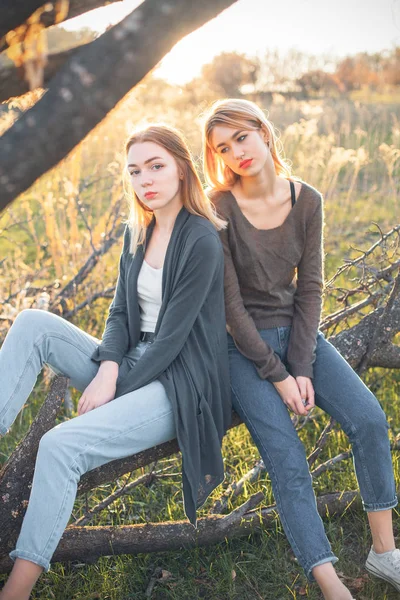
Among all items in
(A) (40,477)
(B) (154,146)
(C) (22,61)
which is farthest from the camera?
(B) (154,146)

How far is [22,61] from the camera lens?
1.51m

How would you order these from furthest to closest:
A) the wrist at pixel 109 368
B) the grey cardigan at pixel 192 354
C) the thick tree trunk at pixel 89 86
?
1. the wrist at pixel 109 368
2. the grey cardigan at pixel 192 354
3. the thick tree trunk at pixel 89 86

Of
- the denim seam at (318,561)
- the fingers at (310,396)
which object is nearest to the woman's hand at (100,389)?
the fingers at (310,396)

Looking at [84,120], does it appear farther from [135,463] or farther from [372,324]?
[372,324]

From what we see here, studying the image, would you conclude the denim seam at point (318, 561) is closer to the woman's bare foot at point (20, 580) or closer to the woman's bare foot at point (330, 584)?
the woman's bare foot at point (330, 584)

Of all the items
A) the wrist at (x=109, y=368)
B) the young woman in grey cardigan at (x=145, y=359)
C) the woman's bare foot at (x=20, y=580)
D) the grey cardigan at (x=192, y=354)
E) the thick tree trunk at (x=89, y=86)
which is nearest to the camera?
the thick tree trunk at (x=89, y=86)

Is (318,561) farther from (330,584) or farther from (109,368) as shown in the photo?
(109,368)

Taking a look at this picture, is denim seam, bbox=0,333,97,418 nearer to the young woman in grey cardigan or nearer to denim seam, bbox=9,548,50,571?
the young woman in grey cardigan

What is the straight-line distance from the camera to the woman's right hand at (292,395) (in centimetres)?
236

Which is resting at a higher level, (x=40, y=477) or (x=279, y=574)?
(x=40, y=477)

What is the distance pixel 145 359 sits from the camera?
2242 mm

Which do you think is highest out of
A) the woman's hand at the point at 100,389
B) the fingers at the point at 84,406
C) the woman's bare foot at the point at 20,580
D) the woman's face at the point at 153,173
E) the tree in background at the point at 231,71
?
the tree in background at the point at 231,71

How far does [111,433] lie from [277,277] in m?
0.95

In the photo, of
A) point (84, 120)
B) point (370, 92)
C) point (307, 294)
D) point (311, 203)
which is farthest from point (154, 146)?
point (370, 92)
